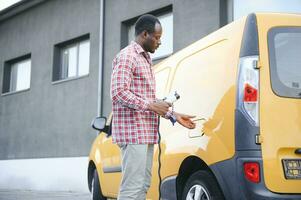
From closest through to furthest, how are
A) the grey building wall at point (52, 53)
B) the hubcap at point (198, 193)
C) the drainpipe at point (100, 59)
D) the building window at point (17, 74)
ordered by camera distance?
the hubcap at point (198, 193) → the grey building wall at point (52, 53) → the drainpipe at point (100, 59) → the building window at point (17, 74)

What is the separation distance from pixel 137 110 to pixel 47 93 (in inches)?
474

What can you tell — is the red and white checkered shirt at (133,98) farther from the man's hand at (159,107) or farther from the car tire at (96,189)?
the car tire at (96,189)

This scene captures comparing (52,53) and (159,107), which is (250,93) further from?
(52,53)

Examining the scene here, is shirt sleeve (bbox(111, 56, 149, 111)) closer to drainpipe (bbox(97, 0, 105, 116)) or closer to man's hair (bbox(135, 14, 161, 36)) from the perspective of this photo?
man's hair (bbox(135, 14, 161, 36))

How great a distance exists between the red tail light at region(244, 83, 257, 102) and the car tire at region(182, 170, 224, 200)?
71 centimetres

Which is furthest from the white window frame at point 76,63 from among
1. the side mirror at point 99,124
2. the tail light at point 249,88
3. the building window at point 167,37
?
the tail light at point 249,88

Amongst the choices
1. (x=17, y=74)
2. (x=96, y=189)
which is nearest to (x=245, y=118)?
(x=96, y=189)

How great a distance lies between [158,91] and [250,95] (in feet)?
6.35

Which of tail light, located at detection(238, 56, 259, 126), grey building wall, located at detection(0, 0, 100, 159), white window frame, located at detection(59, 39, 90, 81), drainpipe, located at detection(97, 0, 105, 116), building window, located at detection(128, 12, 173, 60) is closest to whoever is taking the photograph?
tail light, located at detection(238, 56, 259, 126)

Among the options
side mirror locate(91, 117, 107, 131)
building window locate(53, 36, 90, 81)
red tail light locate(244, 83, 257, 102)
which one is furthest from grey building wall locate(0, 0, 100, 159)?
red tail light locate(244, 83, 257, 102)

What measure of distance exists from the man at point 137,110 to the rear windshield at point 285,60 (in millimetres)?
709

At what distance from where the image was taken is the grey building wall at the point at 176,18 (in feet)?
34.4

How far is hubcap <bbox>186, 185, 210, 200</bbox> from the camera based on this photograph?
423 cm

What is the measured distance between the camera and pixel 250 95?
12.6 feet
